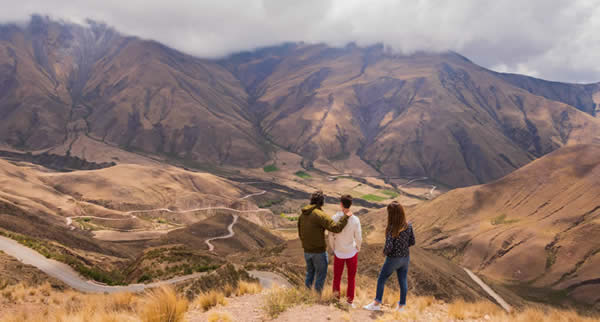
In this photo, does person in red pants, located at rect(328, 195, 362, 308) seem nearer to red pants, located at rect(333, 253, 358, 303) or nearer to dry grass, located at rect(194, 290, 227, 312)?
red pants, located at rect(333, 253, 358, 303)

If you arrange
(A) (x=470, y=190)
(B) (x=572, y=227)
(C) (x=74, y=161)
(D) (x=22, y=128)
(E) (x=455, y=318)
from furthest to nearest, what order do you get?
(D) (x=22, y=128)
(C) (x=74, y=161)
(A) (x=470, y=190)
(B) (x=572, y=227)
(E) (x=455, y=318)

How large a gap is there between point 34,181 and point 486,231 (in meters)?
91.8

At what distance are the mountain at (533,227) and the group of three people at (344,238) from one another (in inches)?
1690

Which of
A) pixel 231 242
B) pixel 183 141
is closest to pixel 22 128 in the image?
pixel 183 141

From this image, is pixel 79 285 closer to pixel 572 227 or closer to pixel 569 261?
pixel 569 261

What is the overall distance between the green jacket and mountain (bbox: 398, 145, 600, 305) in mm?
44515

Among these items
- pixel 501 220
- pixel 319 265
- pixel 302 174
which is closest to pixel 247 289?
pixel 319 265

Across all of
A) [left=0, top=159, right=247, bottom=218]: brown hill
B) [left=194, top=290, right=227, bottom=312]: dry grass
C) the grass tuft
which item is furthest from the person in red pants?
[left=0, top=159, right=247, bottom=218]: brown hill

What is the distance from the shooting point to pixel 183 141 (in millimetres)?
198625

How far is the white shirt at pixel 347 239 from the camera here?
30.5ft

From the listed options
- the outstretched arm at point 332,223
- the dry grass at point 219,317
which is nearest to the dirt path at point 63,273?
the dry grass at point 219,317

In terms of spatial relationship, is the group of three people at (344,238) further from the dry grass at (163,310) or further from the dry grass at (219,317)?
the dry grass at (163,310)

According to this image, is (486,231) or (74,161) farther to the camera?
(74,161)

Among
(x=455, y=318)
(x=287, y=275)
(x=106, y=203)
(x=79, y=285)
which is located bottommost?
(x=106, y=203)
